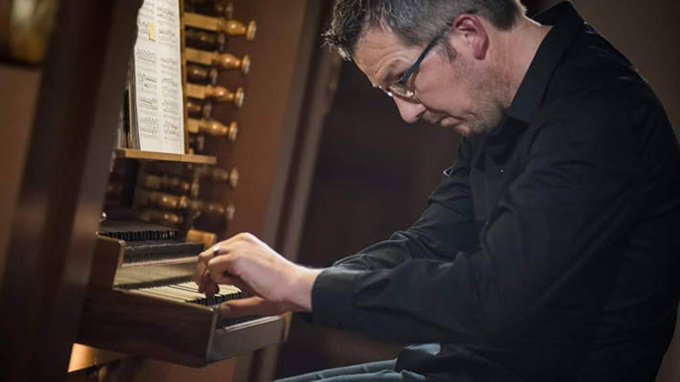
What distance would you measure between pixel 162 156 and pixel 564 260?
1.39 m

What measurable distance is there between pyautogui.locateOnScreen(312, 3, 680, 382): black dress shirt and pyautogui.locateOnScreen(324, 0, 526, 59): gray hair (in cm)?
13

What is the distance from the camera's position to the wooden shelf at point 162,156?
2592mm

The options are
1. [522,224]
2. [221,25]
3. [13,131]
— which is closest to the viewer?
[13,131]

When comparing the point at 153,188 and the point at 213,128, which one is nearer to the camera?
the point at 153,188

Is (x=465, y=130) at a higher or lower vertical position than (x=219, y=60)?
lower

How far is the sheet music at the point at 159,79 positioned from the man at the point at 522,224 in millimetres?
767

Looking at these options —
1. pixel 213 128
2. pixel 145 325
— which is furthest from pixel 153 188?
pixel 145 325

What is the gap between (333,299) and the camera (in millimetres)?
1847

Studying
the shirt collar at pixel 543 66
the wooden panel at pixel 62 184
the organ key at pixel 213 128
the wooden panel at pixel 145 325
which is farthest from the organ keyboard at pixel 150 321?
the organ key at pixel 213 128

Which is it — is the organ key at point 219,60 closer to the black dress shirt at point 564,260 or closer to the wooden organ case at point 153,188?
the wooden organ case at point 153,188

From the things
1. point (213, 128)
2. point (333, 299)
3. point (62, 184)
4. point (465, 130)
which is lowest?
point (333, 299)

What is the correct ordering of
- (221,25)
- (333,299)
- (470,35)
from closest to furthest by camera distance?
(333,299) < (470,35) < (221,25)

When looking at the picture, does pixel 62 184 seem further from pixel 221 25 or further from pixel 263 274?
pixel 221 25

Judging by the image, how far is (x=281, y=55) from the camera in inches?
134
